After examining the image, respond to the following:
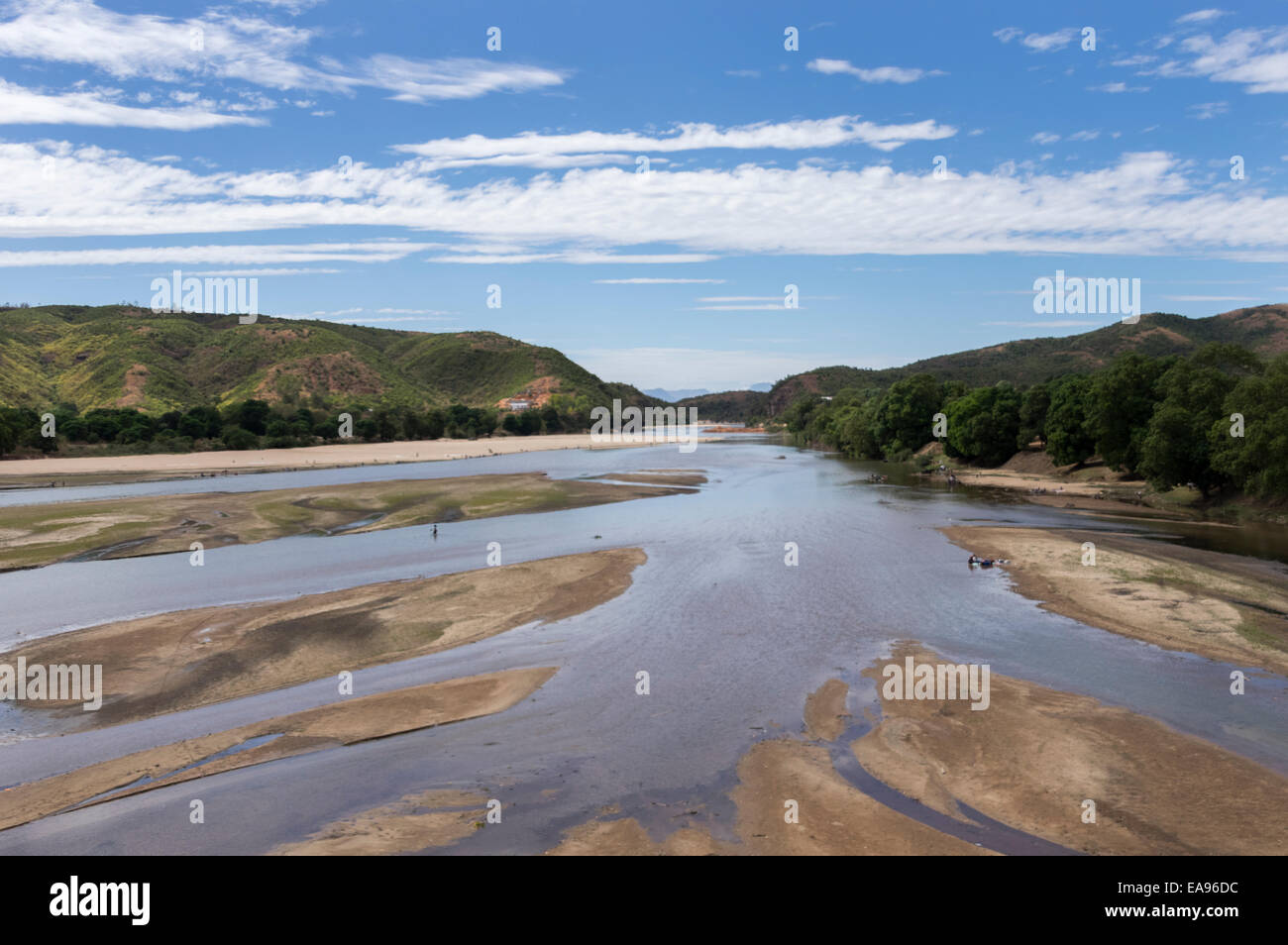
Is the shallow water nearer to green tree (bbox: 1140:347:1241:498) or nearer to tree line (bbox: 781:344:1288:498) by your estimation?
tree line (bbox: 781:344:1288:498)

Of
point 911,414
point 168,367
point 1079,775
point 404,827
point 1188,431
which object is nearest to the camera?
point 404,827

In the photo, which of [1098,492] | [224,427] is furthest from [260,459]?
[1098,492]

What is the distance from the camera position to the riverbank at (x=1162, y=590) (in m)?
22.4

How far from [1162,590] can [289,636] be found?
2859cm

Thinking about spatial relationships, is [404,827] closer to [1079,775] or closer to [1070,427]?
[1079,775]

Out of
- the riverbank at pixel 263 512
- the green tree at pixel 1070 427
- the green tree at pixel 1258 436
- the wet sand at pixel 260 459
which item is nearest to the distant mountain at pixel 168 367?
the wet sand at pixel 260 459

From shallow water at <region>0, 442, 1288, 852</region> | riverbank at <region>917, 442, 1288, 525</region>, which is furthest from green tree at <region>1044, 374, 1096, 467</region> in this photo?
shallow water at <region>0, 442, 1288, 852</region>

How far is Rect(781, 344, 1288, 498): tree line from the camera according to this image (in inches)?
1671

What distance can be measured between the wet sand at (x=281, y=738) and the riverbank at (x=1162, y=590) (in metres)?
17.8

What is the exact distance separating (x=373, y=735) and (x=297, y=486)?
57.1m

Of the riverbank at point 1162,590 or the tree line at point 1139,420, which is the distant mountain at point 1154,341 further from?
the riverbank at point 1162,590

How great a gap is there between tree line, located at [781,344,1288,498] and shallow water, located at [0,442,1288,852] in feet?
23.4

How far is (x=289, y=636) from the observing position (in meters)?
23.9

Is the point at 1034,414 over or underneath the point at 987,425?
over
